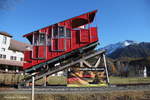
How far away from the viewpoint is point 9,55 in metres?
48.3

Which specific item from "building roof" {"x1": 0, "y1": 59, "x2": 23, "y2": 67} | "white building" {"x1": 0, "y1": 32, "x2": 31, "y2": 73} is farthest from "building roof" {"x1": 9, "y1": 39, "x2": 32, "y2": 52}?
"building roof" {"x1": 0, "y1": 59, "x2": 23, "y2": 67}

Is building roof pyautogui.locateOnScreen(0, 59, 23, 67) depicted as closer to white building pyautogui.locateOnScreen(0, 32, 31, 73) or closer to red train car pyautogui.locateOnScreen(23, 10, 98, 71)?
white building pyautogui.locateOnScreen(0, 32, 31, 73)

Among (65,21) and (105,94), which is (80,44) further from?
(105,94)

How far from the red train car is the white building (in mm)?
30917

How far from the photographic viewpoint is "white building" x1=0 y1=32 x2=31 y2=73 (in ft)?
150

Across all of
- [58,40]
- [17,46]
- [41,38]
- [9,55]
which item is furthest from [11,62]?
[58,40]

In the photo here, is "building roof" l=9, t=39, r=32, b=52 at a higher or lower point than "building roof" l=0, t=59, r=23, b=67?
higher

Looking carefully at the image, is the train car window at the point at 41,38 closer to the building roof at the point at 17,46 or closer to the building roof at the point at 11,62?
the building roof at the point at 11,62

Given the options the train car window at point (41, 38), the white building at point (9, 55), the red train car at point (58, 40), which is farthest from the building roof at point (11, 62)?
the train car window at point (41, 38)

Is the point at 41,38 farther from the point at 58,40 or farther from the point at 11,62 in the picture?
Answer: the point at 11,62

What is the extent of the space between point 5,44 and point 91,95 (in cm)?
4225

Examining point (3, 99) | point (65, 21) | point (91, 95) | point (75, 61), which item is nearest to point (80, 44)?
point (75, 61)

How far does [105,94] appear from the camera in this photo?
12117 millimetres

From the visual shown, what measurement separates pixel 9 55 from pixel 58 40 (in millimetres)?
36339
